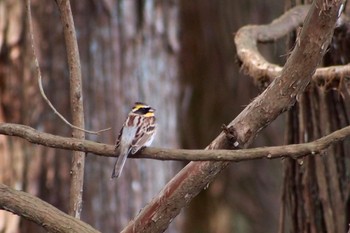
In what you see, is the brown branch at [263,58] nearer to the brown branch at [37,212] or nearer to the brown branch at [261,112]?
the brown branch at [261,112]

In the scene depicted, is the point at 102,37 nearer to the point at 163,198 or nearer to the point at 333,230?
the point at 333,230

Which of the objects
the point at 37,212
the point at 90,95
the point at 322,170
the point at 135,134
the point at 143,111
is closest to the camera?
the point at 37,212

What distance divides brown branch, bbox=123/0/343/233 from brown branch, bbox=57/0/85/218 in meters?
0.21

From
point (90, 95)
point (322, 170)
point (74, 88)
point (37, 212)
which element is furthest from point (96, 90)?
point (37, 212)

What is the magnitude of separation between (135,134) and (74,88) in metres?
0.21

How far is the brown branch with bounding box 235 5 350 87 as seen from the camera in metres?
2.83

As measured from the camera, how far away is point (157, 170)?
4.53 m

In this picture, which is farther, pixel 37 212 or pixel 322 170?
pixel 322 170

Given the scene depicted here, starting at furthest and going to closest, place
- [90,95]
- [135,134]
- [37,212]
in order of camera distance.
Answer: [90,95]
[135,134]
[37,212]

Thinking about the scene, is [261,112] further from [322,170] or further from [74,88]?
[322,170]

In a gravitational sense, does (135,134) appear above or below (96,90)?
below

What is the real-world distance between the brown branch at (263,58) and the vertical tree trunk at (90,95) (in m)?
1.18

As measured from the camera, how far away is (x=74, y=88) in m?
2.47

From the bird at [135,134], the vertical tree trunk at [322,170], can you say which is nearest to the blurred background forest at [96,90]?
the vertical tree trunk at [322,170]
